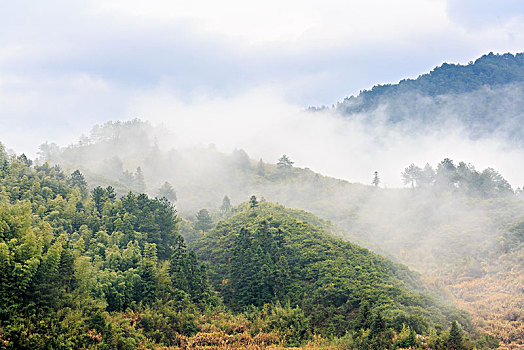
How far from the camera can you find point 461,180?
8544 centimetres

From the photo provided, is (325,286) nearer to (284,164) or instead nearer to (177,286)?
(177,286)

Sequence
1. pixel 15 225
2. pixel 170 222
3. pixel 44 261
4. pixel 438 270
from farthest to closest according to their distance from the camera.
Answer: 1. pixel 438 270
2. pixel 170 222
3. pixel 15 225
4. pixel 44 261

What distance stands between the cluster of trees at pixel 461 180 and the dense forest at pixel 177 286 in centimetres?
4531

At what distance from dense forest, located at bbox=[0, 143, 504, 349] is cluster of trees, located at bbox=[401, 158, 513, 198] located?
149ft

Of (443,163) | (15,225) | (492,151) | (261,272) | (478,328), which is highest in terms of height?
(492,151)

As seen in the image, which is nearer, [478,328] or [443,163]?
[478,328]

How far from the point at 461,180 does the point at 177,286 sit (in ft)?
236

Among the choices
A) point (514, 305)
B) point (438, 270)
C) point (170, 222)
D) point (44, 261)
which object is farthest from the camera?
point (438, 270)

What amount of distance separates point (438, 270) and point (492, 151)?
15404 centimetres

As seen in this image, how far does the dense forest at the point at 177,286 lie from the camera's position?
866 inches

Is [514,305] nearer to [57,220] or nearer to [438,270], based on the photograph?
[438,270]

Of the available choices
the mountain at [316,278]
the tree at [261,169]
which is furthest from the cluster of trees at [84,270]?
the tree at [261,169]

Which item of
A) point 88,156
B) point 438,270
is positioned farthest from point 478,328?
point 88,156

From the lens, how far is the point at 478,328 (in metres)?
32.2
